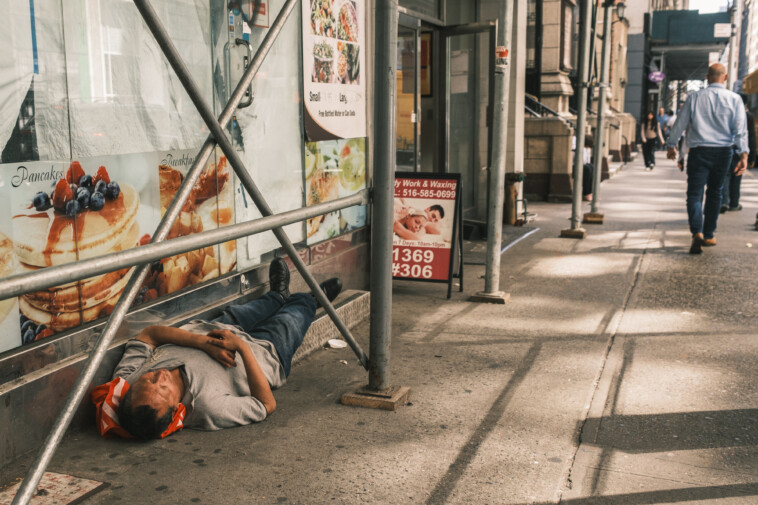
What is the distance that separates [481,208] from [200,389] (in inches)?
300

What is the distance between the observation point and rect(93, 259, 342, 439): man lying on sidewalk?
3590 mm

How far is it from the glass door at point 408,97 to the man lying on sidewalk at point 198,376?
4.85m

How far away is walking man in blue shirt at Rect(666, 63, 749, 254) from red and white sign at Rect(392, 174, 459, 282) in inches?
139

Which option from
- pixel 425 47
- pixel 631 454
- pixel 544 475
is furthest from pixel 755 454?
pixel 425 47

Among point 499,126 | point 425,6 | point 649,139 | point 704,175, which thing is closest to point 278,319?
point 499,126

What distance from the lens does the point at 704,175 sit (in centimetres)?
866

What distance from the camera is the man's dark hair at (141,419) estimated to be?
3.55 meters

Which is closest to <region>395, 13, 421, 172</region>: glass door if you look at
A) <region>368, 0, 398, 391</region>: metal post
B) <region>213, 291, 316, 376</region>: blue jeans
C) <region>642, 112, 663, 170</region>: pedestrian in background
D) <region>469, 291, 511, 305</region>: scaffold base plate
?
<region>469, 291, 511, 305</region>: scaffold base plate

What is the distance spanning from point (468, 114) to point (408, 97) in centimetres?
185

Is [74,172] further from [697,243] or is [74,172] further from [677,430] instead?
[697,243]

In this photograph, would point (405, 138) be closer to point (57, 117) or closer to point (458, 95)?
point (458, 95)

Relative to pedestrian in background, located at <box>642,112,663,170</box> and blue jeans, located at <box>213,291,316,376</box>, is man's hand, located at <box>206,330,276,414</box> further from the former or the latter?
pedestrian in background, located at <box>642,112,663,170</box>

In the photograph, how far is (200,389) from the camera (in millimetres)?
3846

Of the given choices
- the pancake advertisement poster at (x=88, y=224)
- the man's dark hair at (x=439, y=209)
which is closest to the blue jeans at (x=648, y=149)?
the man's dark hair at (x=439, y=209)
